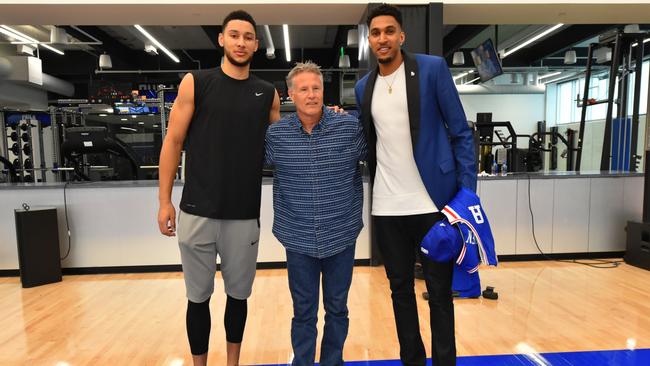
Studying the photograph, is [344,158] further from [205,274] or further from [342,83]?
[342,83]

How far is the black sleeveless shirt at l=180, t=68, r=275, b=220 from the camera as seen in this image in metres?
1.77

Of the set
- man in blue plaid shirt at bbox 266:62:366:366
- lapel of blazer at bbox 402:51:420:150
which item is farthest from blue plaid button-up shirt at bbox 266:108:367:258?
lapel of blazer at bbox 402:51:420:150

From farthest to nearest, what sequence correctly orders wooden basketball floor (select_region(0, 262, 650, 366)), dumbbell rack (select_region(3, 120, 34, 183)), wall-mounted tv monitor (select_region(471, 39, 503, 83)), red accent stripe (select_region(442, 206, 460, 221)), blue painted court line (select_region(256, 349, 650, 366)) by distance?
wall-mounted tv monitor (select_region(471, 39, 503, 83)), dumbbell rack (select_region(3, 120, 34, 183)), wooden basketball floor (select_region(0, 262, 650, 366)), blue painted court line (select_region(256, 349, 650, 366)), red accent stripe (select_region(442, 206, 460, 221))

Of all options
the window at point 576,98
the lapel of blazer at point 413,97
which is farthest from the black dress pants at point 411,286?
the window at point 576,98

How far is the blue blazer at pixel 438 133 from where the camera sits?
5.47ft

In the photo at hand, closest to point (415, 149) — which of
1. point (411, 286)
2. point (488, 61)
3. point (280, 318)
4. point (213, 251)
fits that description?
point (411, 286)

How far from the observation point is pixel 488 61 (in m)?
7.67

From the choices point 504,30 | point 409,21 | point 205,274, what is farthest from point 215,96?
point 504,30

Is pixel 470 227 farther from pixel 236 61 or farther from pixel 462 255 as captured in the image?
pixel 236 61

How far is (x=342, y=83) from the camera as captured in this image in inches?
429

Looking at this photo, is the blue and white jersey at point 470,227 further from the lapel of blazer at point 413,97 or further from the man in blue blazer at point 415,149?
the lapel of blazer at point 413,97

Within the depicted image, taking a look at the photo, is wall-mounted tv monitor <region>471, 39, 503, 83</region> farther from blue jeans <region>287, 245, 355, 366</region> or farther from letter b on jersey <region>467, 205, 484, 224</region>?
blue jeans <region>287, 245, 355, 366</region>

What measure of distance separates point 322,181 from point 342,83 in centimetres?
955

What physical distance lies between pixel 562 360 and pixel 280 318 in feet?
5.75
